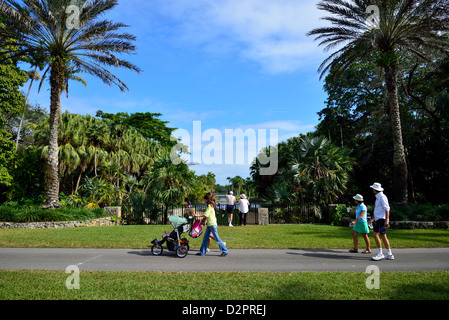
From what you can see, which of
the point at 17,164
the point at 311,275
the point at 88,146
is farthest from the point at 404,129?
the point at 17,164

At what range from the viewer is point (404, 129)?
2373cm

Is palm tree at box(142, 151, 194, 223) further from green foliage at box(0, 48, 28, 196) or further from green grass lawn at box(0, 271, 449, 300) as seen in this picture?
green foliage at box(0, 48, 28, 196)

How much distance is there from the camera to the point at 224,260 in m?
7.73

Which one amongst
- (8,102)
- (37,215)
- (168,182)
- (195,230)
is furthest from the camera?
(8,102)

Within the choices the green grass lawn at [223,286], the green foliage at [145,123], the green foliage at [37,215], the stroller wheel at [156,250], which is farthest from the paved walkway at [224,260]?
the green foliage at [145,123]

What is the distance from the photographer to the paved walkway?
22.7 feet

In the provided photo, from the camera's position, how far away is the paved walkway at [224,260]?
6.93 meters

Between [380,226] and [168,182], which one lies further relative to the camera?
[168,182]

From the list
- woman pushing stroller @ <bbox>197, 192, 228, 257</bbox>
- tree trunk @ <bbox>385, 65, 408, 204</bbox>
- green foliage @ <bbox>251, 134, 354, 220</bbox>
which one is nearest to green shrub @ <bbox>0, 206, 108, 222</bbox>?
woman pushing stroller @ <bbox>197, 192, 228, 257</bbox>

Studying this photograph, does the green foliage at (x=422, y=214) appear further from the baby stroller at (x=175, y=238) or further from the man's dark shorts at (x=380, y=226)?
the baby stroller at (x=175, y=238)

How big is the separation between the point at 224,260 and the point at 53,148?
13658mm

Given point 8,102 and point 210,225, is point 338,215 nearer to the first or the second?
point 210,225

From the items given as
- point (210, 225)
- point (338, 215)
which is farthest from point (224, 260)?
point (338, 215)

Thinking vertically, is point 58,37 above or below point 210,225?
above
